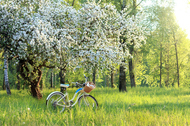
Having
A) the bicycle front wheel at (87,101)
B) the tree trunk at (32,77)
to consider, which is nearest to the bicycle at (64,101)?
the bicycle front wheel at (87,101)

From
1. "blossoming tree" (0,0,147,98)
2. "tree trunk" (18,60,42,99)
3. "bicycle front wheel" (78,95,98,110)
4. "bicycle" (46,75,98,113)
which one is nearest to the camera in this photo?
"bicycle" (46,75,98,113)

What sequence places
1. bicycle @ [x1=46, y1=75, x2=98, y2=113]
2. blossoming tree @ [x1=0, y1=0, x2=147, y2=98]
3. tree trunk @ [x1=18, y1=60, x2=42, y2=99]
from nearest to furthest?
1. bicycle @ [x1=46, y1=75, x2=98, y2=113]
2. blossoming tree @ [x1=0, y1=0, x2=147, y2=98]
3. tree trunk @ [x1=18, y1=60, x2=42, y2=99]

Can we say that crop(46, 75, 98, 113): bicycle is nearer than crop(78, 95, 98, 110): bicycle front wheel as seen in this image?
Yes

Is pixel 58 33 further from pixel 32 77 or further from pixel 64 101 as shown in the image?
pixel 64 101

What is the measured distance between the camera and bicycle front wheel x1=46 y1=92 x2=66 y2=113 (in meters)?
6.69

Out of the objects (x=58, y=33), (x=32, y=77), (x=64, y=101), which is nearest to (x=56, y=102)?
(x=64, y=101)

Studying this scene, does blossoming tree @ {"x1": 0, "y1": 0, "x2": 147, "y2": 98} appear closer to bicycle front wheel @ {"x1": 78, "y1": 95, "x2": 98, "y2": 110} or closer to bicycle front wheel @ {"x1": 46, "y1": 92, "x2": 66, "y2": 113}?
bicycle front wheel @ {"x1": 78, "y1": 95, "x2": 98, "y2": 110}

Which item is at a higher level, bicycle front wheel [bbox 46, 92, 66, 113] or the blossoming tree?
the blossoming tree

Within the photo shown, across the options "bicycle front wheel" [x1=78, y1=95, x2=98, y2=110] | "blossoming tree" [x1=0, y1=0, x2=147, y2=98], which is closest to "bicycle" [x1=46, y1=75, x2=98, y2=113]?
"bicycle front wheel" [x1=78, y1=95, x2=98, y2=110]

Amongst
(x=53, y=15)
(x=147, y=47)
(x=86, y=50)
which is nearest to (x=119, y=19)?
(x=86, y=50)

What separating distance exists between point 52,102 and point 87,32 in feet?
15.1

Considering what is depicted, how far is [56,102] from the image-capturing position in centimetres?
670

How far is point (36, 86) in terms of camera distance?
10.9 metres

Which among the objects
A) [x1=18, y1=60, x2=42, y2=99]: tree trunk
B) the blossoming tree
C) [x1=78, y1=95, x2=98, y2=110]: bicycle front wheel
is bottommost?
[x1=78, y1=95, x2=98, y2=110]: bicycle front wheel
